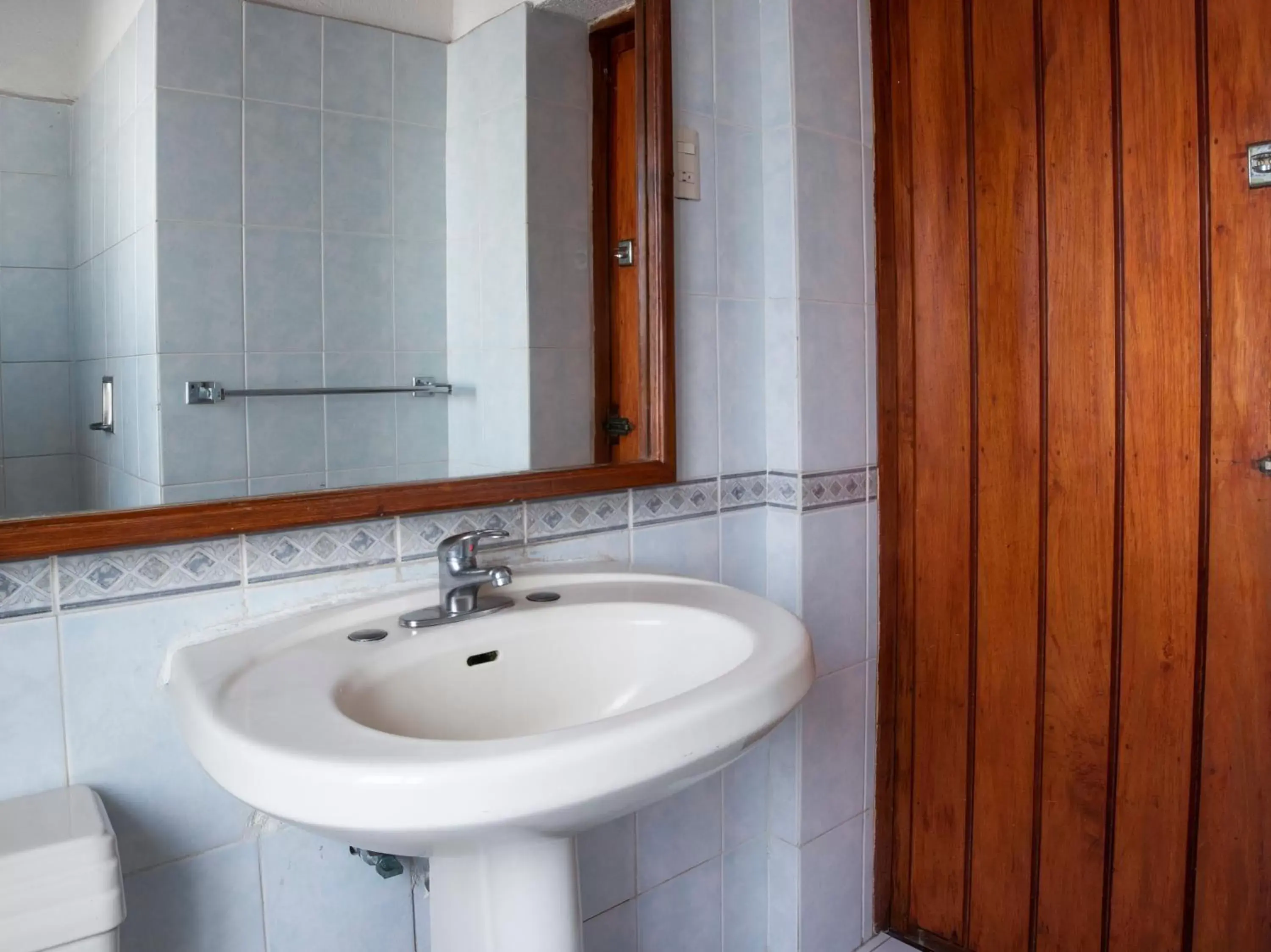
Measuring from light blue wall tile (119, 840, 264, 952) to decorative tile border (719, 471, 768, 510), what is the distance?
2.83 feet

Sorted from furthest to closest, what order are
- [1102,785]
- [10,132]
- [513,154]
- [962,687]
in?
1. [962,687]
2. [1102,785]
3. [513,154]
4. [10,132]

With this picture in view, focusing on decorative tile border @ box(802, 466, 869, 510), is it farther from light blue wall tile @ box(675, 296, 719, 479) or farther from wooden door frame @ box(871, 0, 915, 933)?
light blue wall tile @ box(675, 296, 719, 479)

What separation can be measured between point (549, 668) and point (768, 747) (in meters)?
0.63

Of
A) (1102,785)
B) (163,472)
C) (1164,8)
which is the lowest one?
(1102,785)

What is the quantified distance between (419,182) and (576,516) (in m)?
0.51

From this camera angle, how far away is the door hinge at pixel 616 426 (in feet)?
4.46

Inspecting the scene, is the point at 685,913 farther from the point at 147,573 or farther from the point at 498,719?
the point at 147,573

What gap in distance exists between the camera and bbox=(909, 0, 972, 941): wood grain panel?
4.97 feet

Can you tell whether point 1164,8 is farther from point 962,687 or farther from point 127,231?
point 127,231

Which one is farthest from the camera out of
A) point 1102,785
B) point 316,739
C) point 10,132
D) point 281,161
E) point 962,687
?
point 962,687

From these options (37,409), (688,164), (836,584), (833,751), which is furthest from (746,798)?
(37,409)

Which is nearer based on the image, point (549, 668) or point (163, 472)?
point (163, 472)

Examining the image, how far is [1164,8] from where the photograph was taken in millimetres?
1254

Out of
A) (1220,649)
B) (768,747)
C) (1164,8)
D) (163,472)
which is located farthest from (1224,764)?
(163,472)
